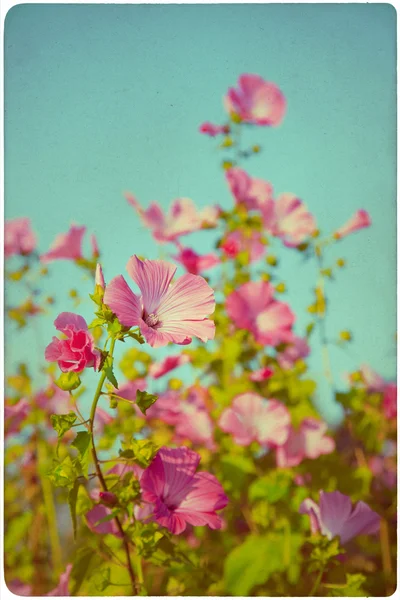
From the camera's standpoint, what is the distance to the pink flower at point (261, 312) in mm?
839

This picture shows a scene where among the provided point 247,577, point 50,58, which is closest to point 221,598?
point 247,577

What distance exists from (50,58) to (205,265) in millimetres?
350

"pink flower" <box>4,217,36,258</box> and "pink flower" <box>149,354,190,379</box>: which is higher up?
"pink flower" <box>4,217,36,258</box>

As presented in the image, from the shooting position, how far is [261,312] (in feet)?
2.79

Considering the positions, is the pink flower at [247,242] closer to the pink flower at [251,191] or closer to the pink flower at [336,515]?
the pink flower at [251,191]

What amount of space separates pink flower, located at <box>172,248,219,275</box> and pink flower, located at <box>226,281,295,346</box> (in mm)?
51

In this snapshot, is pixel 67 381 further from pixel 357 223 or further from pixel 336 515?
pixel 357 223

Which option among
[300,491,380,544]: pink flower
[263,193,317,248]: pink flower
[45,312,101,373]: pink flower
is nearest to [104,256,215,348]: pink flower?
[45,312,101,373]: pink flower

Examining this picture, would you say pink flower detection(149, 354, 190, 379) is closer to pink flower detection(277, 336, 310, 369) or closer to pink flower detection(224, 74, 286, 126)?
pink flower detection(277, 336, 310, 369)

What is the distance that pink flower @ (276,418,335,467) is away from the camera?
2.65 ft

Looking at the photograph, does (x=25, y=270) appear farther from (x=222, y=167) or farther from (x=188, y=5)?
(x=188, y=5)

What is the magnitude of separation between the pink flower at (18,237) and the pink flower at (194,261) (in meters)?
0.20

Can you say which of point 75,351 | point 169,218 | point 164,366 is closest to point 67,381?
point 75,351

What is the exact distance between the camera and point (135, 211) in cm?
87
